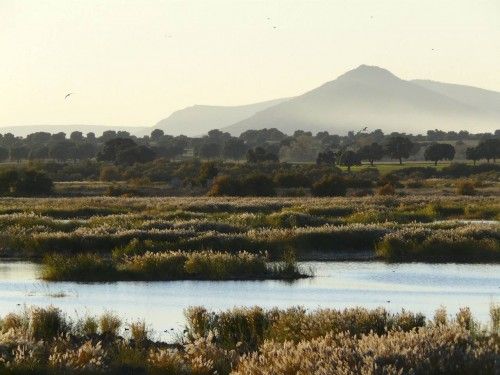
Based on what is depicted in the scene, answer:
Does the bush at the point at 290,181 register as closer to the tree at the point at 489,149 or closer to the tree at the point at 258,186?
the tree at the point at 258,186

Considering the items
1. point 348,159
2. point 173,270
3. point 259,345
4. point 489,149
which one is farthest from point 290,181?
point 259,345

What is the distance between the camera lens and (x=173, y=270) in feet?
135

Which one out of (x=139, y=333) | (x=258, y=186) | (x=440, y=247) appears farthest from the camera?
(x=258, y=186)

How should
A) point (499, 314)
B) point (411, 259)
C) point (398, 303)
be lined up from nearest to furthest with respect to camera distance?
point (499, 314) → point (398, 303) → point (411, 259)

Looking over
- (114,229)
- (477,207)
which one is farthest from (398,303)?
(477,207)

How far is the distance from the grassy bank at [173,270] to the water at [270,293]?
0.83 m

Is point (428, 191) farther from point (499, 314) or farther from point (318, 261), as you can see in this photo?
point (499, 314)

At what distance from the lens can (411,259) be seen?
47344 mm

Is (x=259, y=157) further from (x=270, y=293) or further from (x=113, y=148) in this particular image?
(x=270, y=293)

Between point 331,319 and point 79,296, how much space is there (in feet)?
44.0

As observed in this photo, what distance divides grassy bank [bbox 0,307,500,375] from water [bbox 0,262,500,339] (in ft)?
9.86

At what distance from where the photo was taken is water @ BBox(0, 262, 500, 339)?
108 ft

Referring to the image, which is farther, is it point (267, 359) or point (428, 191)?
point (428, 191)

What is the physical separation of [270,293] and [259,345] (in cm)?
1241
